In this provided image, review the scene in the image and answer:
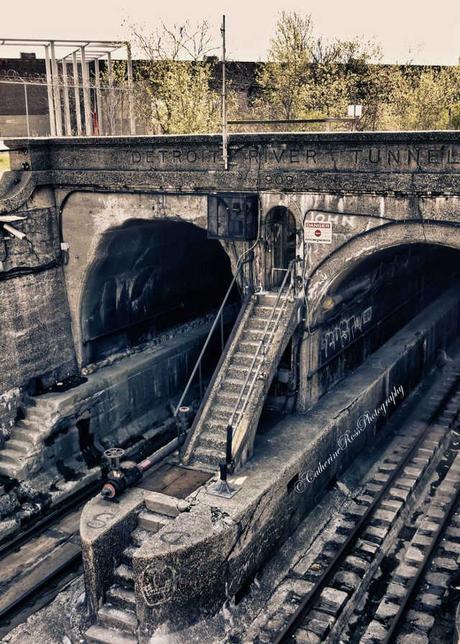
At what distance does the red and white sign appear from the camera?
13818 millimetres

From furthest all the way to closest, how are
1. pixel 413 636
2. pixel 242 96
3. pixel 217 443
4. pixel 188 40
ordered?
1. pixel 242 96
2. pixel 188 40
3. pixel 217 443
4. pixel 413 636

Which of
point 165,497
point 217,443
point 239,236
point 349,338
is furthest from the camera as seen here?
point 349,338

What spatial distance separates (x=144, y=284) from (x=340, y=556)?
955cm

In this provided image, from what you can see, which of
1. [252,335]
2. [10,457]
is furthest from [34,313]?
[252,335]

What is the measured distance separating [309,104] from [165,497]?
25.7 meters

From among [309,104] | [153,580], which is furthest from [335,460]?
[309,104]

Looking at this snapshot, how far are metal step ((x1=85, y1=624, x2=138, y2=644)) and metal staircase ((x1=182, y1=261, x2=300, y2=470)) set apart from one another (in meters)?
3.37

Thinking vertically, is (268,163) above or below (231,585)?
above

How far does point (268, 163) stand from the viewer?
14.2m

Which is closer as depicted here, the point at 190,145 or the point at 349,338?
the point at 190,145

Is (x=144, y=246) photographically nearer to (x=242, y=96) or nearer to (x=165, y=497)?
(x=165, y=497)

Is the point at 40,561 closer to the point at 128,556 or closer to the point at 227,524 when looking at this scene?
the point at 128,556

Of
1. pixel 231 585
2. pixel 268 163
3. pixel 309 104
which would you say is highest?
pixel 309 104

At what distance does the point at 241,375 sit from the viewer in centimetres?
1412
